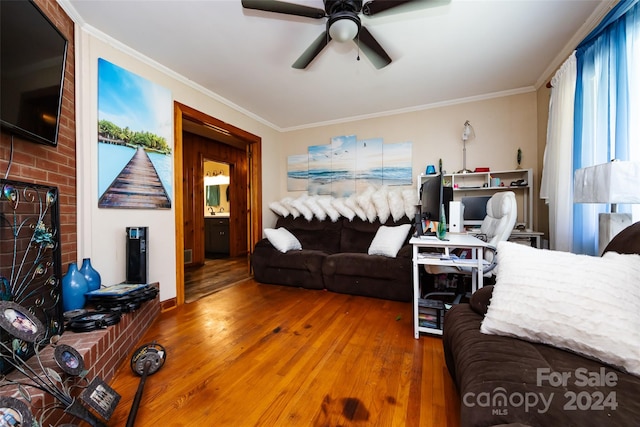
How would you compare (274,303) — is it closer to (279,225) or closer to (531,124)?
(279,225)

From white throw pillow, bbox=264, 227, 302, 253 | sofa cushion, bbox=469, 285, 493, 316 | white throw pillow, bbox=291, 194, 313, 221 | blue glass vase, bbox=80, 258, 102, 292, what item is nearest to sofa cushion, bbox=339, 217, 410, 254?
white throw pillow, bbox=291, 194, 313, 221

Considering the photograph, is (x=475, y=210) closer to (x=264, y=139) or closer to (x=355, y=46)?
(x=355, y=46)

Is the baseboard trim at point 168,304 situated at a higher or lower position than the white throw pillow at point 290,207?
lower

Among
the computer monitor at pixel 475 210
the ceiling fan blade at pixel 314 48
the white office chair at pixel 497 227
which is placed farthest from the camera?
the computer monitor at pixel 475 210

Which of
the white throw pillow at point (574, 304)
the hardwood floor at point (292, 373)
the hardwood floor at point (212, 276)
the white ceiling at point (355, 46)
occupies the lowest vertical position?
the hardwood floor at point (212, 276)

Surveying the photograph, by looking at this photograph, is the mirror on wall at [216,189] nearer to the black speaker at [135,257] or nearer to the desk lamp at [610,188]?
the black speaker at [135,257]

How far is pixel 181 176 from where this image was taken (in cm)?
282

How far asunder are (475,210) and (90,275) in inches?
160

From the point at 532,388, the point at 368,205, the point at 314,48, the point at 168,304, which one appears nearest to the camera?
the point at 532,388

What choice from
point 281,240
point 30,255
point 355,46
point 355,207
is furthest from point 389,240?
point 30,255

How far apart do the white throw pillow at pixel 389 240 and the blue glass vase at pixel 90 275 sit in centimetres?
271

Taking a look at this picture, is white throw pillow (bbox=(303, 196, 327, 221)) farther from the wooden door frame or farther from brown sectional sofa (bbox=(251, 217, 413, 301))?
the wooden door frame

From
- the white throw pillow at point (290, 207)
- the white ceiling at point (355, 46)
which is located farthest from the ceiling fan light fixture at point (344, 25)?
the white throw pillow at point (290, 207)

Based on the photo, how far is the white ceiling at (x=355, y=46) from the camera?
1895 mm
